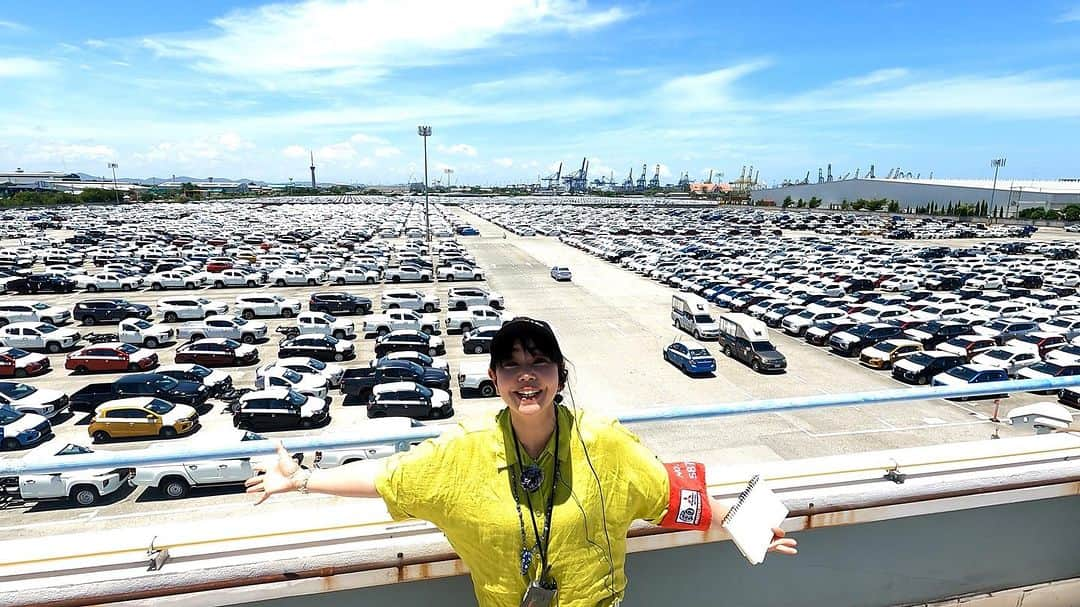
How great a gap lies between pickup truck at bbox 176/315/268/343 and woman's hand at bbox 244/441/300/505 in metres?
24.4

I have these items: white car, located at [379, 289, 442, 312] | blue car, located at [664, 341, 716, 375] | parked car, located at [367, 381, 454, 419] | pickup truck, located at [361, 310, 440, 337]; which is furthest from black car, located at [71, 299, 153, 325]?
blue car, located at [664, 341, 716, 375]

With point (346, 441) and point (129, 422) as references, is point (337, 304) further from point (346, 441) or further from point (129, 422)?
point (346, 441)

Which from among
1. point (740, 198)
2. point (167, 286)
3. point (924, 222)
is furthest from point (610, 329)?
point (740, 198)

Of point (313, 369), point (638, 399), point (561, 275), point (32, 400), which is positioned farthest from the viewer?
point (561, 275)

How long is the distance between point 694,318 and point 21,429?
22979 mm

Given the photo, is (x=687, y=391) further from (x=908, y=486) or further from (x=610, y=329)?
(x=908, y=486)

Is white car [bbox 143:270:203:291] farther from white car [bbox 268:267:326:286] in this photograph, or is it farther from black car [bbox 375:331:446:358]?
black car [bbox 375:331:446:358]

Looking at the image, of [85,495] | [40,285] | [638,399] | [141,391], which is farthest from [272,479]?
[40,285]

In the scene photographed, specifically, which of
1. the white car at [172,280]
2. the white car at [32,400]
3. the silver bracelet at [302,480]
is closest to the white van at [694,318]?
the white car at [32,400]

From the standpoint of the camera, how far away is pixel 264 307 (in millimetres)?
28312

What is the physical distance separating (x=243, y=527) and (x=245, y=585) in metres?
0.28

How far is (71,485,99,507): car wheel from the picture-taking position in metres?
10.1

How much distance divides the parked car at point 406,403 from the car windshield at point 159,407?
16.5 ft

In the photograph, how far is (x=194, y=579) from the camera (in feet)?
6.80
